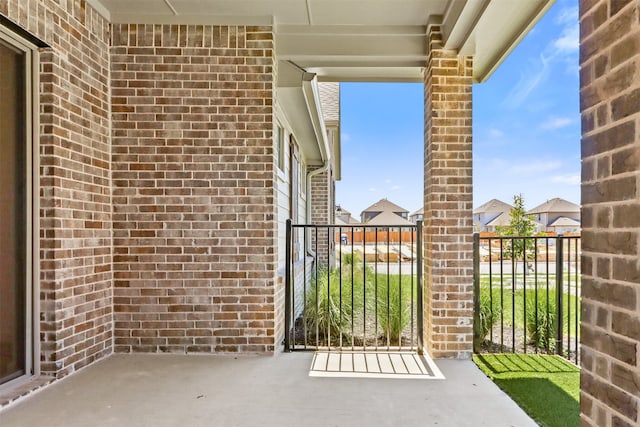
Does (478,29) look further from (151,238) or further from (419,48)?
(151,238)

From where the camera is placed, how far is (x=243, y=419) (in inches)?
84.0

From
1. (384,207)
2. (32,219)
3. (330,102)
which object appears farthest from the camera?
(384,207)

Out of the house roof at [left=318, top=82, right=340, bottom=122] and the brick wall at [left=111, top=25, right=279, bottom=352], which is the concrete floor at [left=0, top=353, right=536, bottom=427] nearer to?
the brick wall at [left=111, top=25, right=279, bottom=352]

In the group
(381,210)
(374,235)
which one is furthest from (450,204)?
(381,210)

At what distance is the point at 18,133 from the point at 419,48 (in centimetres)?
310

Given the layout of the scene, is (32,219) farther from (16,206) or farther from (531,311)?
(531,311)

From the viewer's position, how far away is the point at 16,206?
246 cm

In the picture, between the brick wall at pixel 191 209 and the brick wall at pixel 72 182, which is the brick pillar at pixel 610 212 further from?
the brick wall at pixel 72 182

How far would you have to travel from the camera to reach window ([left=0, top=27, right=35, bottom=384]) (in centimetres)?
237

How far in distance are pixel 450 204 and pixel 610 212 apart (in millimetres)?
2000

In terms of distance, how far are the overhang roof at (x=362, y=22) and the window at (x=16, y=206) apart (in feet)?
2.79

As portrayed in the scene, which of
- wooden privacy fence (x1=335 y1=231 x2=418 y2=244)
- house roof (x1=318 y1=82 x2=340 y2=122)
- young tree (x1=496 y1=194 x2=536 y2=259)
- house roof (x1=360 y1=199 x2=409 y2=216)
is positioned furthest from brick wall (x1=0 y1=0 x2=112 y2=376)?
house roof (x1=360 y1=199 x2=409 y2=216)

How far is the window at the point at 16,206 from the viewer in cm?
237

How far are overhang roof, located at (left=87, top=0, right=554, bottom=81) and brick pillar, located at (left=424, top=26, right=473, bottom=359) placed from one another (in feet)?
0.70
